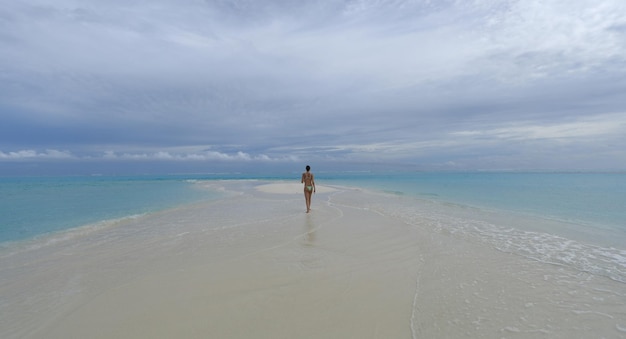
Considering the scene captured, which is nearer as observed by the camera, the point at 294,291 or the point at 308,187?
the point at 294,291

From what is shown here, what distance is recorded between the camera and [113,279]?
5.78m

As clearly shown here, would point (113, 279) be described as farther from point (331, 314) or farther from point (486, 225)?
point (486, 225)

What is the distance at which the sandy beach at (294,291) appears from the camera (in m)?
3.89

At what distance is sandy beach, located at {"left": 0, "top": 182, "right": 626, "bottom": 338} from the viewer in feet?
12.8

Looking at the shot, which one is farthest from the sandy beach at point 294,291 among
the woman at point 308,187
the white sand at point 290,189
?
the white sand at point 290,189

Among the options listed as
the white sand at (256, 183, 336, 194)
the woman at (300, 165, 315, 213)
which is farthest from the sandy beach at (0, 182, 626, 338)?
the white sand at (256, 183, 336, 194)

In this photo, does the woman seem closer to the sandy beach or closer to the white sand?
the sandy beach

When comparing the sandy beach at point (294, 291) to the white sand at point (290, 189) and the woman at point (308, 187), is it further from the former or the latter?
the white sand at point (290, 189)

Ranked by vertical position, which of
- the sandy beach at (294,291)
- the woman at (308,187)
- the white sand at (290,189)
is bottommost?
the sandy beach at (294,291)

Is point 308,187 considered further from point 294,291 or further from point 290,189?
point 290,189

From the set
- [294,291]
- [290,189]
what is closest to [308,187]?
[294,291]

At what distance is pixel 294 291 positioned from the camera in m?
4.99

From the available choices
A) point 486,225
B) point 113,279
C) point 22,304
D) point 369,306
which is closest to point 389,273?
point 369,306

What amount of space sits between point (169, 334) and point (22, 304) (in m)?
3.02
